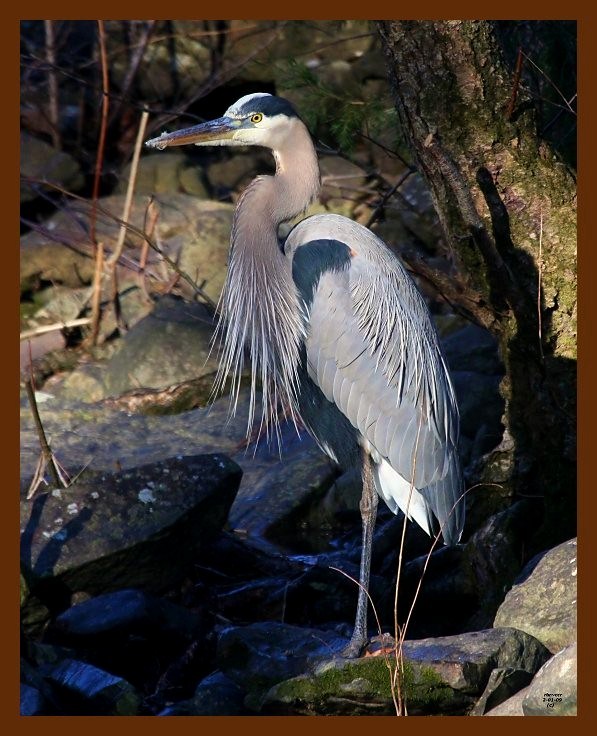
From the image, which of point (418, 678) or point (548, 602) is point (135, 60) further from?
point (418, 678)

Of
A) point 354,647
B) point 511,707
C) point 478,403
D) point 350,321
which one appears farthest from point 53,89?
point 511,707

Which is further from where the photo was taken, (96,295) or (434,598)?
(96,295)

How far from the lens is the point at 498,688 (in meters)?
A: 3.86

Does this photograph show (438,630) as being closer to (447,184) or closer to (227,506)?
(227,506)

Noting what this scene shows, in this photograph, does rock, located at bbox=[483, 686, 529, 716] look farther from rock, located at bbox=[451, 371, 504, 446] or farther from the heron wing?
rock, located at bbox=[451, 371, 504, 446]

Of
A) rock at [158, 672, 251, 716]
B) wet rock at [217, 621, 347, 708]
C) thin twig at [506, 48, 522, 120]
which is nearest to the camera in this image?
rock at [158, 672, 251, 716]

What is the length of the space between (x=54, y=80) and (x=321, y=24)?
108 inches

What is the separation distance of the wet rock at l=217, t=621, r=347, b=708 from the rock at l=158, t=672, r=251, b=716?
4 centimetres

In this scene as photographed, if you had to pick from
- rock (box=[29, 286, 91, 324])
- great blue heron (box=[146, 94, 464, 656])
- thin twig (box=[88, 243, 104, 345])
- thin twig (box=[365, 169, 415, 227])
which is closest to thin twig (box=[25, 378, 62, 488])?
great blue heron (box=[146, 94, 464, 656])

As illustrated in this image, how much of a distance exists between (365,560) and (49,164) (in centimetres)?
712

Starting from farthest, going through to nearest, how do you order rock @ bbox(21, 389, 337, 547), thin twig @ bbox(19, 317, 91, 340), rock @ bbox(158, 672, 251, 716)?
thin twig @ bbox(19, 317, 91, 340) < rock @ bbox(21, 389, 337, 547) < rock @ bbox(158, 672, 251, 716)

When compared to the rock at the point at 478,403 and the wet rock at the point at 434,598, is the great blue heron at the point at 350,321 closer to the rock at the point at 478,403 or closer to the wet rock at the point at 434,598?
the wet rock at the point at 434,598

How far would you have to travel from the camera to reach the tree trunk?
494cm

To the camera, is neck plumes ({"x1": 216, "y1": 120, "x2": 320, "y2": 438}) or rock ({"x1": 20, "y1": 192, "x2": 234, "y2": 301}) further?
rock ({"x1": 20, "y1": 192, "x2": 234, "y2": 301})
